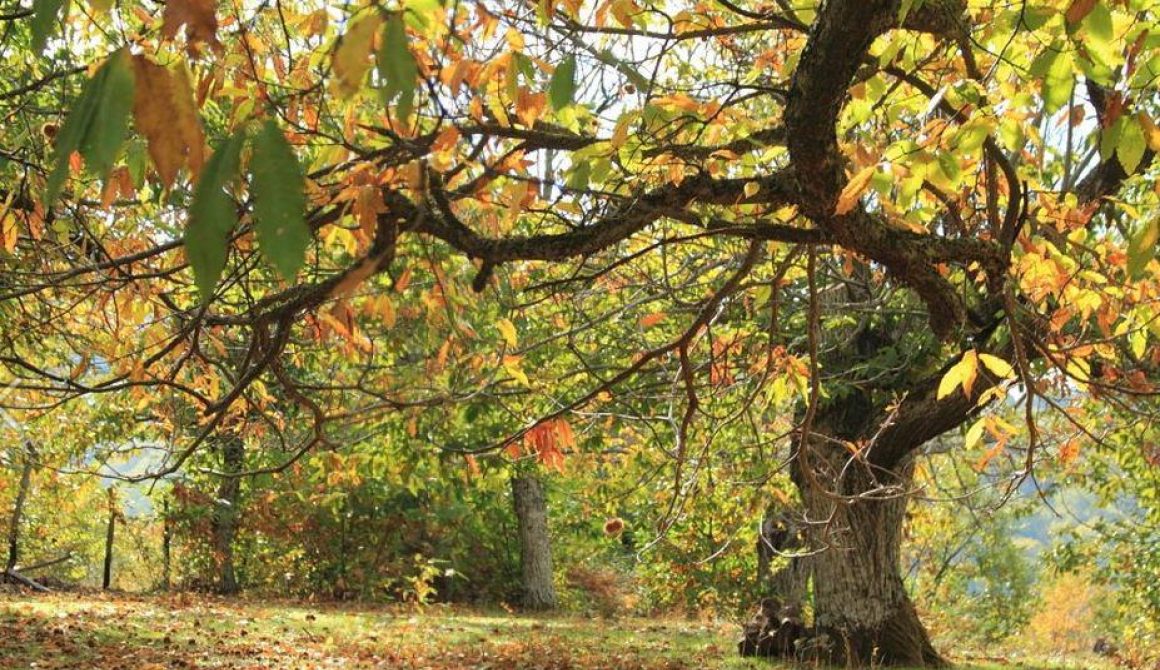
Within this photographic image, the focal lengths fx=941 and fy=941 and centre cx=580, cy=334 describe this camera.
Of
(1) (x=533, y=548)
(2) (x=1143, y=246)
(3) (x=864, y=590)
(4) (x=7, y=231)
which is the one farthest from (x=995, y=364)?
(1) (x=533, y=548)

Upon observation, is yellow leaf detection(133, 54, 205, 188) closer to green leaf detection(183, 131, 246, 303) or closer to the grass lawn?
green leaf detection(183, 131, 246, 303)

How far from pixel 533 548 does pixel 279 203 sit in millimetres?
14723

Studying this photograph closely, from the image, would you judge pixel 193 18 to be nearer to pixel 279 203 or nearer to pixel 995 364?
pixel 279 203

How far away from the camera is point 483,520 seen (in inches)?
652

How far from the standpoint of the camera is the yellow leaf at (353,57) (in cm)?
93

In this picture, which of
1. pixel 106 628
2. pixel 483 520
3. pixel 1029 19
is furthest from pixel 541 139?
pixel 483 520

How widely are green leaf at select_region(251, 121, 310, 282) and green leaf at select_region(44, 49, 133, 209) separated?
0.40 feet

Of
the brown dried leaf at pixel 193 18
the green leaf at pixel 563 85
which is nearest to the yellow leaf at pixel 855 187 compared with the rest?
the green leaf at pixel 563 85

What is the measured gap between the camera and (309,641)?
27.2 feet

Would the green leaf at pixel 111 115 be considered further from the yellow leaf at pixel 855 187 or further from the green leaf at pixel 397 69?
the yellow leaf at pixel 855 187

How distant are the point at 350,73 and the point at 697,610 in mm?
13594

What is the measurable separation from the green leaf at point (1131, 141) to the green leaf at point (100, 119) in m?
1.78

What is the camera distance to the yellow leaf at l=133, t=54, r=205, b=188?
91 centimetres

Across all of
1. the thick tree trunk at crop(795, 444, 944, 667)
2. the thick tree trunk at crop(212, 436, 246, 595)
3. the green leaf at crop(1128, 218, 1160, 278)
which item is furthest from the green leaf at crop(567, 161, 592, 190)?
the thick tree trunk at crop(212, 436, 246, 595)
